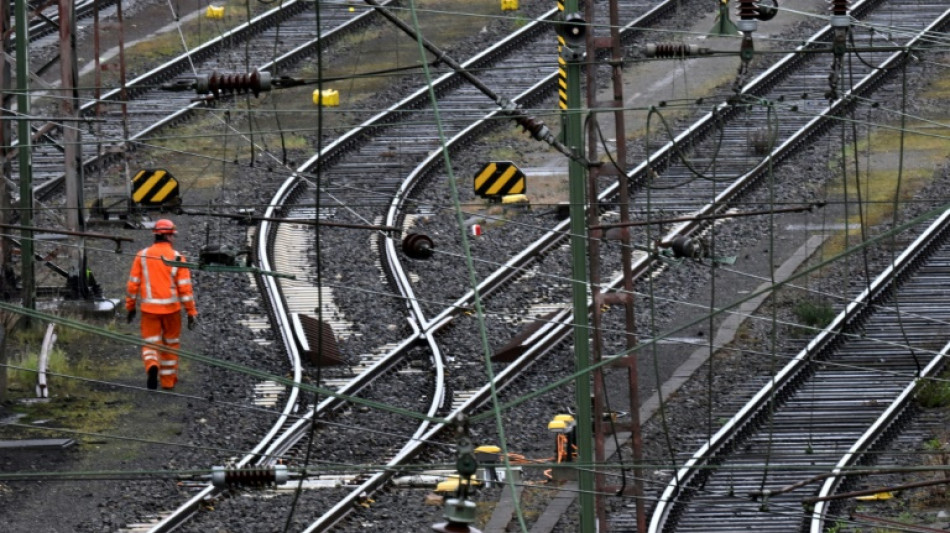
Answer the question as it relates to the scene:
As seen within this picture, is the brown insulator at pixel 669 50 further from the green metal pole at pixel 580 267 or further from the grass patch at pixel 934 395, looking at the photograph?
the grass patch at pixel 934 395

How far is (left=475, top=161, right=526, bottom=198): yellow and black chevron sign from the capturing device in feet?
76.7

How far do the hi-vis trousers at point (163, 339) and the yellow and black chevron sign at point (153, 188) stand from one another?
11.3 feet

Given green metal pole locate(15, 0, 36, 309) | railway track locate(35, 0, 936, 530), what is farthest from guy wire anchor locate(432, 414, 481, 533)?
green metal pole locate(15, 0, 36, 309)

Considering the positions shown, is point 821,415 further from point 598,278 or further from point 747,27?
point 747,27

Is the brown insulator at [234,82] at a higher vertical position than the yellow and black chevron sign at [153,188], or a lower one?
higher

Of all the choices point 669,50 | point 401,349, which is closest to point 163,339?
point 401,349

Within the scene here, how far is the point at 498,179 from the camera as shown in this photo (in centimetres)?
2358

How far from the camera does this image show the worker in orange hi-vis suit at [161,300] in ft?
62.0

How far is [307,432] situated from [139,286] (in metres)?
2.37

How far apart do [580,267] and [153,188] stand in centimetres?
983

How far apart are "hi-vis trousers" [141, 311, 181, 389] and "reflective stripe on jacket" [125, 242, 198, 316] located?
0.33 feet

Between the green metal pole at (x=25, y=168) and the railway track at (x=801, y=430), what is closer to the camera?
the railway track at (x=801, y=430)

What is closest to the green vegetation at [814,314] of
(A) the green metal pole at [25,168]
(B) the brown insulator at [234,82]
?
(A) the green metal pole at [25,168]

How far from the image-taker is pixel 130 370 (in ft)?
65.0
